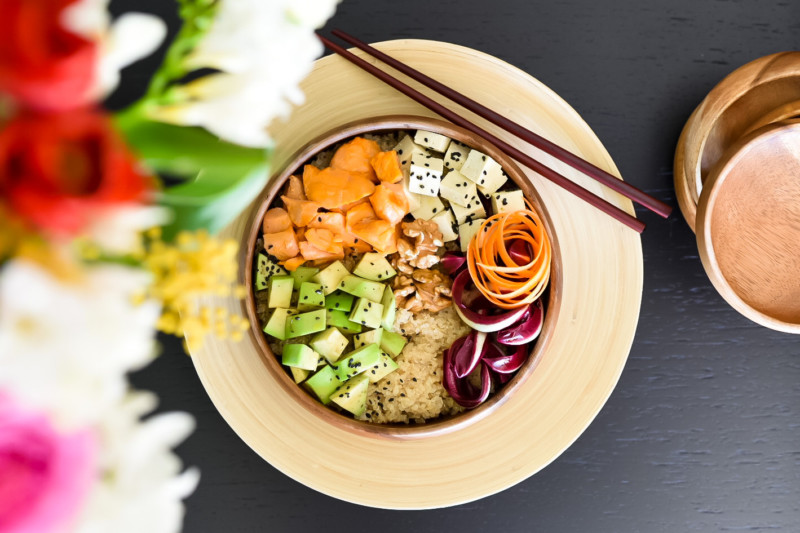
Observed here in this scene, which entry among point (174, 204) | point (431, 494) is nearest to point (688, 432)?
point (431, 494)

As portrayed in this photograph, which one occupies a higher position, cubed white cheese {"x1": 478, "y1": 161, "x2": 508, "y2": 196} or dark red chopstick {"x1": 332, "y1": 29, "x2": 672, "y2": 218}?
dark red chopstick {"x1": 332, "y1": 29, "x2": 672, "y2": 218}

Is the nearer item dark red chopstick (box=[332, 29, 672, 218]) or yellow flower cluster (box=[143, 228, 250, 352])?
yellow flower cluster (box=[143, 228, 250, 352])

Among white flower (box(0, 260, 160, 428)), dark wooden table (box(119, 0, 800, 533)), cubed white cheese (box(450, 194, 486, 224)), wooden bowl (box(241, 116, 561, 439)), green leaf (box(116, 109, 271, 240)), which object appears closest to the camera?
white flower (box(0, 260, 160, 428))

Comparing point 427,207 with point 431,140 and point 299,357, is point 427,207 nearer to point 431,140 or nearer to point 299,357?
point 431,140

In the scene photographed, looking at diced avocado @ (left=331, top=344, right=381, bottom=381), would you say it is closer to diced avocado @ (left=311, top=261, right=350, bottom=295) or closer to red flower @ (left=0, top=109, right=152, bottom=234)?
diced avocado @ (left=311, top=261, right=350, bottom=295)

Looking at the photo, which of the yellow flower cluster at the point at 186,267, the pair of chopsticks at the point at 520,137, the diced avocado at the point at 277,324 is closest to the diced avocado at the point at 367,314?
the diced avocado at the point at 277,324

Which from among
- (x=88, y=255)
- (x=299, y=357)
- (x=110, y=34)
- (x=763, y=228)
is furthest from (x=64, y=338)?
(x=763, y=228)

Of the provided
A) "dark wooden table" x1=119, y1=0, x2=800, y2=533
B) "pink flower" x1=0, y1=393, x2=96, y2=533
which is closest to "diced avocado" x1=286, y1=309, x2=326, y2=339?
"dark wooden table" x1=119, y1=0, x2=800, y2=533
